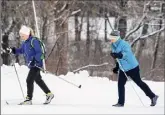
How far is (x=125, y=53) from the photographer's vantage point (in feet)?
31.6

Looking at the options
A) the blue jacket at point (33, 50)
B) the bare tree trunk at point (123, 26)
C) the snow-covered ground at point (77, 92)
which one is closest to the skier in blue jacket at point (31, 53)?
the blue jacket at point (33, 50)

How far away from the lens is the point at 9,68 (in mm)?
15070

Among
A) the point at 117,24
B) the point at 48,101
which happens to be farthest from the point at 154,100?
the point at 117,24

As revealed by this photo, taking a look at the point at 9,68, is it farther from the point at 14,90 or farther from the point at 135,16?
the point at 135,16

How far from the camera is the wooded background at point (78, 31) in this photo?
21.7m

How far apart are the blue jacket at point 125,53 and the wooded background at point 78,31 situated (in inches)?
368

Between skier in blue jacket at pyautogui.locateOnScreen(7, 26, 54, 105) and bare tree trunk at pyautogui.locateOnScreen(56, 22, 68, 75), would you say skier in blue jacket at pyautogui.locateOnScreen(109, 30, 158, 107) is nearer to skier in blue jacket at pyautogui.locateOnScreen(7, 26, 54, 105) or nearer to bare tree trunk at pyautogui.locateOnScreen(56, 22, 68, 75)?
skier in blue jacket at pyautogui.locateOnScreen(7, 26, 54, 105)

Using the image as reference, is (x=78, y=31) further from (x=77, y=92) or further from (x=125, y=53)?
(x=125, y=53)

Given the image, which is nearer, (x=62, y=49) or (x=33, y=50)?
(x=33, y=50)

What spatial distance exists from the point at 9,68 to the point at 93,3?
358 inches

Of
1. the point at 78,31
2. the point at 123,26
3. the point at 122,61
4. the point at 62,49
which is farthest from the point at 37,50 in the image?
the point at 78,31

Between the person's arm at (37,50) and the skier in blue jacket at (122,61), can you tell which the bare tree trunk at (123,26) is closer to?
the skier in blue jacket at (122,61)

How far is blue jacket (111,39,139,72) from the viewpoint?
9570 mm

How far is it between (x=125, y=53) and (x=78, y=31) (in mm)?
16455
